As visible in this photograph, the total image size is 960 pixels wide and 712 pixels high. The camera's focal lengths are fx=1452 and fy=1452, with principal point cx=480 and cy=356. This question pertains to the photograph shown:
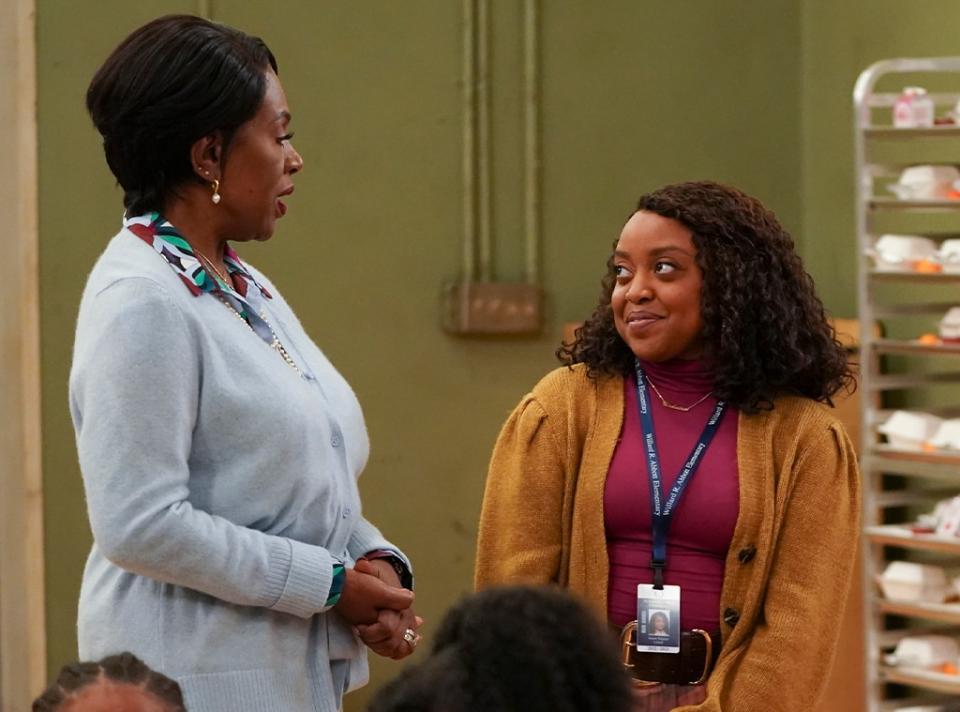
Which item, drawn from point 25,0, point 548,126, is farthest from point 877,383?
point 25,0

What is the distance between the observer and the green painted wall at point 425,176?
4.61m

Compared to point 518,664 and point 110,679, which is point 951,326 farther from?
point 518,664

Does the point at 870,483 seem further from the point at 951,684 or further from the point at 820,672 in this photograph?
the point at 820,672

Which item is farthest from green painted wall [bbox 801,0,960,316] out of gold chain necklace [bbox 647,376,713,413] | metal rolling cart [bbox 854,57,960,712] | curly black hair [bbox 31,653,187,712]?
curly black hair [bbox 31,653,187,712]

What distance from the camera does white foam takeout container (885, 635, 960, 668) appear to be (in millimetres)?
3734

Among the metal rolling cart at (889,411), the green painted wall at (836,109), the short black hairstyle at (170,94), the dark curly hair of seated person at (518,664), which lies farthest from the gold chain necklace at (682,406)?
the green painted wall at (836,109)

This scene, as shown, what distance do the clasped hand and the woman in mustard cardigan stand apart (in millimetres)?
277

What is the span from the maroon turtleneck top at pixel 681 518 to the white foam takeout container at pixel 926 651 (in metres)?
1.83

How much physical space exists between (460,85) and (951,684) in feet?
8.24

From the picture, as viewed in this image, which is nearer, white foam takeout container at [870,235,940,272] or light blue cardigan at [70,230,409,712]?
light blue cardigan at [70,230,409,712]

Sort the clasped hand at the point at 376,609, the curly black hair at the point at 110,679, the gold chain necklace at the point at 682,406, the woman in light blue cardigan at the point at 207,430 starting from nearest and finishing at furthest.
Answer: the curly black hair at the point at 110,679 → the woman in light blue cardigan at the point at 207,430 → the clasped hand at the point at 376,609 → the gold chain necklace at the point at 682,406

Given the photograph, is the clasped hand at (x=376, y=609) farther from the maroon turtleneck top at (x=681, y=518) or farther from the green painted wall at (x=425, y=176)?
the green painted wall at (x=425, y=176)

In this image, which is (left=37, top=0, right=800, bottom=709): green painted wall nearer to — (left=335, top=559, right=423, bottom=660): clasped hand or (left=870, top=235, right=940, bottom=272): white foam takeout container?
(left=870, top=235, right=940, bottom=272): white foam takeout container

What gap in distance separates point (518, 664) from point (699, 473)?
1090mm
